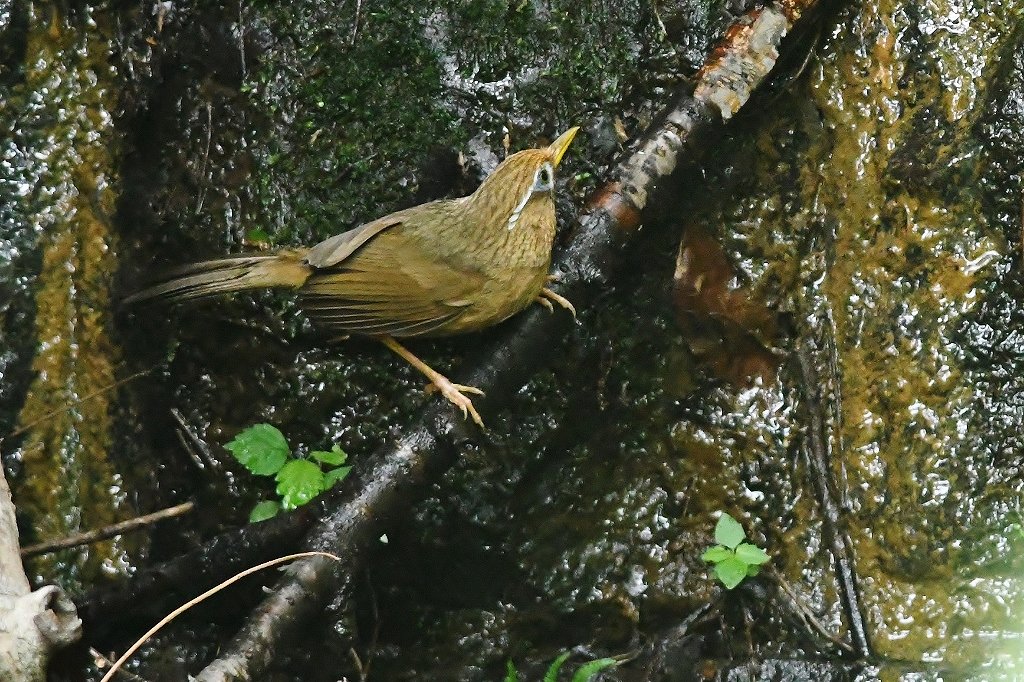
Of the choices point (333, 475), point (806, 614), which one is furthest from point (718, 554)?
point (333, 475)

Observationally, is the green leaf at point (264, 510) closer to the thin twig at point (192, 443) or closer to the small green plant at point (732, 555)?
the thin twig at point (192, 443)

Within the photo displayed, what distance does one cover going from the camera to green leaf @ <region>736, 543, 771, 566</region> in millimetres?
3531

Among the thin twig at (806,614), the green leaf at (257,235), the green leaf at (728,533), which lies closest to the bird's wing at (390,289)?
the green leaf at (257,235)

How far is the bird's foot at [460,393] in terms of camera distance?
3.44 meters

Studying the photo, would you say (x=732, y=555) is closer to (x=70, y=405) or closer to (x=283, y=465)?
(x=283, y=465)

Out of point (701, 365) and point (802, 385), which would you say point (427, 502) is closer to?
point (701, 365)

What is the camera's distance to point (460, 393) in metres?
3.48

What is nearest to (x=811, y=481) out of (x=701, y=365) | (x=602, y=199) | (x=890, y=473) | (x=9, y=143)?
(x=890, y=473)

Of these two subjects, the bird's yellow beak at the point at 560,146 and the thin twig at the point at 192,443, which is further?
the thin twig at the point at 192,443

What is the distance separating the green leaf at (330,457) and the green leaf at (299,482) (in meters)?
0.04

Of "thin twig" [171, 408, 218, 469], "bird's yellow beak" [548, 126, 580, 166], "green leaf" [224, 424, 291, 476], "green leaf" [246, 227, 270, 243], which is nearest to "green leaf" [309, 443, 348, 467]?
"green leaf" [224, 424, 291, 476]

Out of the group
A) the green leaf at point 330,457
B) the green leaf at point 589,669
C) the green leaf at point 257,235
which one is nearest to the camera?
the green leaf at point 589,669

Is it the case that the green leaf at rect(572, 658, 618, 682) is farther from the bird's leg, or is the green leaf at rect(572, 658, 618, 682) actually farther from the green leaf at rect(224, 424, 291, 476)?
the green leaf at rect(224, 424, 291, 476)

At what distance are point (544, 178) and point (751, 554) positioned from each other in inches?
62.0
